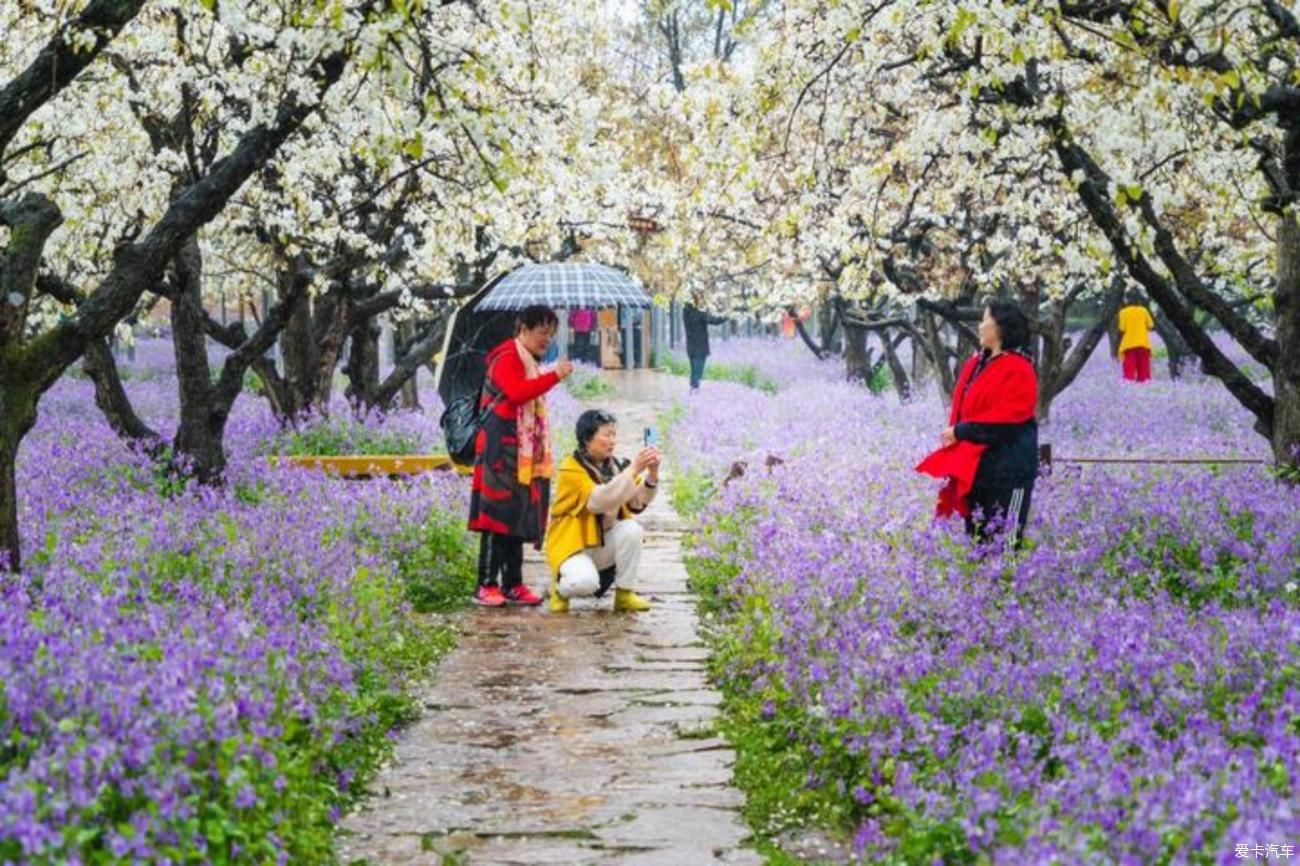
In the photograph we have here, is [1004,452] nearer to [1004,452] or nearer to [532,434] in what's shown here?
[1004,452]

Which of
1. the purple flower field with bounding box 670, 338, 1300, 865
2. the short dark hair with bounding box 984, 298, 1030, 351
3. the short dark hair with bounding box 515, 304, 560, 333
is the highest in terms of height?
the short dark hair with bounding box 515, 304, 560, 333

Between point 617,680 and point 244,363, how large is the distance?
6921 mm

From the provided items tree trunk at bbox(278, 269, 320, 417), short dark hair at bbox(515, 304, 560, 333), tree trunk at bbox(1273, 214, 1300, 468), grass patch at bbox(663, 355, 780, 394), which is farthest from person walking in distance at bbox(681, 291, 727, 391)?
short dark hair at bbox(515, 304, 560, 333)

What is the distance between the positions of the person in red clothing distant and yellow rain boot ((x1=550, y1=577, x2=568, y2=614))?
37 cm

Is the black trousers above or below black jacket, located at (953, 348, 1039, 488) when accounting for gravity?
below

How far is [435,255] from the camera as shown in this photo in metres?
18.8

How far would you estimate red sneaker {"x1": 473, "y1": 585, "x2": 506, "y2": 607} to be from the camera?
12.1 m

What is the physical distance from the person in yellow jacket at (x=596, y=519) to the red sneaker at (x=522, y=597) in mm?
352

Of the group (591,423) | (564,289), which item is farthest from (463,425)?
(564,289)

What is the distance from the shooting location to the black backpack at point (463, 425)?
1213 centimetres

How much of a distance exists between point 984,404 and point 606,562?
3.43m

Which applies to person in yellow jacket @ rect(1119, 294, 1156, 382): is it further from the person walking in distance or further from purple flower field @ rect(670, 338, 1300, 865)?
the person walking in distance

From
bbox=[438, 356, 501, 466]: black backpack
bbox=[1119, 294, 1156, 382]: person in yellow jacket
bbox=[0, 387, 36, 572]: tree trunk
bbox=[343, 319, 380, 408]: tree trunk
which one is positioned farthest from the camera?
bbox=[1119, 294, 1156, 382]: person in yellow jacket

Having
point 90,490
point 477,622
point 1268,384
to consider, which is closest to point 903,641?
point 477,622
